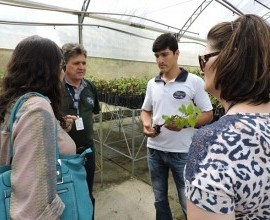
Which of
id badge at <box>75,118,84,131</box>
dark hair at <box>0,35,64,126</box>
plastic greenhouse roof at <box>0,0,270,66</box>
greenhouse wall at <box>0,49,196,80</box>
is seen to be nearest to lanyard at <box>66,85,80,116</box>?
id badge at <box>75,118,84,131</box>

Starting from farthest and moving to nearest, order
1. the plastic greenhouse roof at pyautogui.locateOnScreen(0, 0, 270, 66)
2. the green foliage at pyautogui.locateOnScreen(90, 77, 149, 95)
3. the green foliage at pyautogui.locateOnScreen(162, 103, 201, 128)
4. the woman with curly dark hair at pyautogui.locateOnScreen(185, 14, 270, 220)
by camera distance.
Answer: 1. the plastic greenhouse roof at pyautogui.locateOnScreen(0, 0, 270, 66)
2. the green foliage at pyautogui.locateOnScreen(90, 77, 149, 95)
3. the green foliage at pyautogui.locateOnScreen(162, 103, 201, 128)
4. the woman with curly dark hair at pyautogui.locateOnScreen(185, 14, 270, 220)

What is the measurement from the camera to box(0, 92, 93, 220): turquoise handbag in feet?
3.11

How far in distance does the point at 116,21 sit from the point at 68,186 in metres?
5.04

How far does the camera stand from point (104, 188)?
9.92ft

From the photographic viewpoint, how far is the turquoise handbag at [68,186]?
3.11 feet

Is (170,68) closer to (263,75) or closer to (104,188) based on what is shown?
(263,75)

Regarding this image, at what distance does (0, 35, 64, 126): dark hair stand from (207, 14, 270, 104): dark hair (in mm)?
702

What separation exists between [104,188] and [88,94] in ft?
4.59

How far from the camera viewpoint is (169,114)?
1.83 metres

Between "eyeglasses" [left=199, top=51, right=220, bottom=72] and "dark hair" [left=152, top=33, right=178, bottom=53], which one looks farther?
"dark hair" [left=152, top=33, right=178, bottom=53]

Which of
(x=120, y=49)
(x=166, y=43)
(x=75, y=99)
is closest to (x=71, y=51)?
(x=75, y=99)

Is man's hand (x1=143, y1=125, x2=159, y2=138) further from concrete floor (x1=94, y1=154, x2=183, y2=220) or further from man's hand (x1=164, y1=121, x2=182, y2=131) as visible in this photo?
concrete floor (x1=94, y1=154, x2=183, y2=220)

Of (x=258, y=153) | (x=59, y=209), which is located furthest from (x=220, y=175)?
(x=59, y=209)

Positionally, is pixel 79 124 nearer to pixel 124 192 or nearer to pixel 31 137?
pixel 31 137
